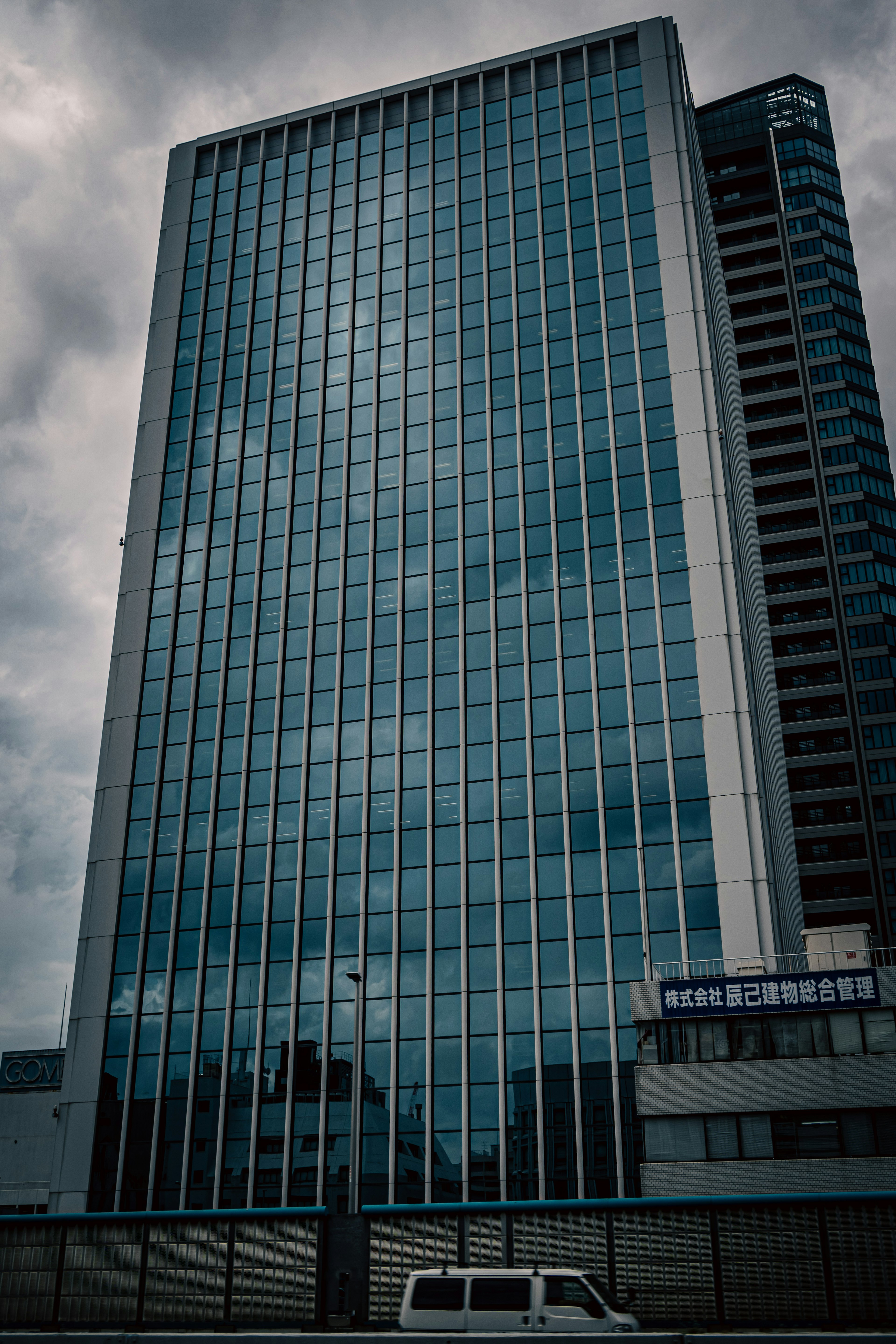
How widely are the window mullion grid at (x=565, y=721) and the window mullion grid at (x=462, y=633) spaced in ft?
14.5

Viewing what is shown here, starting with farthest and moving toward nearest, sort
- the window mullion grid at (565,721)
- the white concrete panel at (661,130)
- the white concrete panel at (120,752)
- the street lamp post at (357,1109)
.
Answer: the white concrete panel at (661,130) → the white concrete panel at (120,752) → the window mullion grid at (565,721) → the street lamp post at (357,1109)

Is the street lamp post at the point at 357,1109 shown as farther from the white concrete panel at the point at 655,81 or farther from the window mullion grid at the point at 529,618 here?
the white concrete panel at the point at 655,81

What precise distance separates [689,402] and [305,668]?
23.5m

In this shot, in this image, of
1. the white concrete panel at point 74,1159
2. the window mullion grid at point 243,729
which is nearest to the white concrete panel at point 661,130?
the window mullion grid at point 243,729

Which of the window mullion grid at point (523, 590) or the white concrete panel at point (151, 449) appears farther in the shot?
the white concrete panel at point (151, 449)

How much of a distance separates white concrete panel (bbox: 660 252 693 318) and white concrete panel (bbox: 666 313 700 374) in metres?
0.38

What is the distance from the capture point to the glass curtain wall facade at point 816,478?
3752 inches

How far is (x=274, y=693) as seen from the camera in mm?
55188

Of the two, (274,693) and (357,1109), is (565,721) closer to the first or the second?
(274,693)

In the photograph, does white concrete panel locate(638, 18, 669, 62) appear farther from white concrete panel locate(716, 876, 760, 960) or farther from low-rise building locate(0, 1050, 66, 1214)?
low-rise building locate(0, 1050, 66, 1214)

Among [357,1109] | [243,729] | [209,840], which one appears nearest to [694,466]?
[243,729]

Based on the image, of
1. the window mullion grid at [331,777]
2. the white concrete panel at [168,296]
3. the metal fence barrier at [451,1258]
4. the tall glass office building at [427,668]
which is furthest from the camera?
the white concrete panel at [168,296]

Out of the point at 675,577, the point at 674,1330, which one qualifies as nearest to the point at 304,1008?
the point at 675,577

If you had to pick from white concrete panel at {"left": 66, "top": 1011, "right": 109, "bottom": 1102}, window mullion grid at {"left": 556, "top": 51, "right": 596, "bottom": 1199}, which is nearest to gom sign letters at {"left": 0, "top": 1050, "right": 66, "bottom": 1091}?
white concrete panel at {"left": 66, "top": 1011, "right": 109, "bottom": 1102}
